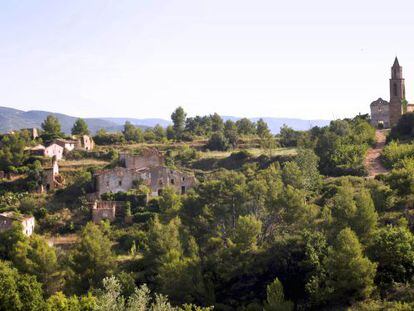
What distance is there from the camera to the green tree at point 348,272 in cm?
2602

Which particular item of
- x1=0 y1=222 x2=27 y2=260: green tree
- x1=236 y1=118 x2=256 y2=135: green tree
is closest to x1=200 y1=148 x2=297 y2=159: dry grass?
x1=236 y1=118 x2=256 y2=135: green tree

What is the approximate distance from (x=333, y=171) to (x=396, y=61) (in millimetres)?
24051

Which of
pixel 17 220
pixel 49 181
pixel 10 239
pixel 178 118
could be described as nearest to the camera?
pixel 10 239

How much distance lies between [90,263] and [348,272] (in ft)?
49.0

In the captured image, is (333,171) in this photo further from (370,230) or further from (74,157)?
(74,157)

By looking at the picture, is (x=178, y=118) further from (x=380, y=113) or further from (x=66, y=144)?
(x=380, y=113)

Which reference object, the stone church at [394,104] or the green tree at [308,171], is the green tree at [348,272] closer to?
the green tree at [308,171]

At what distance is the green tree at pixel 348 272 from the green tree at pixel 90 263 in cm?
1276

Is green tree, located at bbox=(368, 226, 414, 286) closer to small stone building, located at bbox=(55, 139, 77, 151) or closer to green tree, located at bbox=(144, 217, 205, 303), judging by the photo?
green tree, located at bbox=(144, 217, 205, 303)

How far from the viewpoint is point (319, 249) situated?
2908 centimetres

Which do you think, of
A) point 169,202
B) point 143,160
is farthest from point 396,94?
point 169,202

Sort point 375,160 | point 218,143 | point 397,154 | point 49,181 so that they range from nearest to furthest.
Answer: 1. point 397,154
2. point 375,160
3. point 49,181
4. point 218,143

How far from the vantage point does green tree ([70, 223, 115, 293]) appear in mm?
31359

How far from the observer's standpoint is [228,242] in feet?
104
